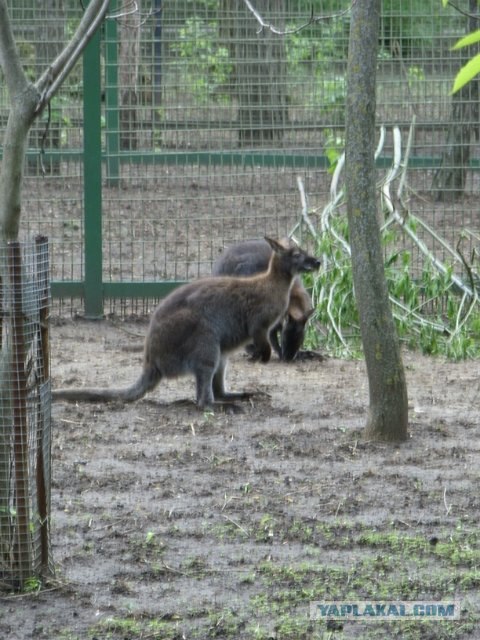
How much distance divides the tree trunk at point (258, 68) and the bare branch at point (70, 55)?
19.4 feet

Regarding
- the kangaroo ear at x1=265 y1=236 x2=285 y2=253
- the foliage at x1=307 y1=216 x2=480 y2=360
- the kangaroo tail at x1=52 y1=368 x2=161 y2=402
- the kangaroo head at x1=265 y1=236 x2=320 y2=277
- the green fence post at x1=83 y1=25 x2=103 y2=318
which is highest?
the green fence post at x1=83 y1=25 x2=103 y2=318

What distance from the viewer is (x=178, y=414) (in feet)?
24.1

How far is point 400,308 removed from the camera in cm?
951

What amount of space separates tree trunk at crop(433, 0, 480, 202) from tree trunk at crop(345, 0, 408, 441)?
425 cm

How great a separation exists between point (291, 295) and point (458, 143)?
8.52 feet

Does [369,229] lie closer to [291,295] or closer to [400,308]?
[291,295]

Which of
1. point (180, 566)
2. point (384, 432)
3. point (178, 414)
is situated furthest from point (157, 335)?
point (180, 566)

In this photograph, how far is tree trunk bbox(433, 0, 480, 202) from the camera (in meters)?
10.5

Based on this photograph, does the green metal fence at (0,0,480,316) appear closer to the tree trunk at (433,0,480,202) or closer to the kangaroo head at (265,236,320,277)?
the tree trunk at (433,0,480,202)

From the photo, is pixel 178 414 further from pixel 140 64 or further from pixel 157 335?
pixel 140 64

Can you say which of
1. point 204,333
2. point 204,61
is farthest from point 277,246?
point 204,61

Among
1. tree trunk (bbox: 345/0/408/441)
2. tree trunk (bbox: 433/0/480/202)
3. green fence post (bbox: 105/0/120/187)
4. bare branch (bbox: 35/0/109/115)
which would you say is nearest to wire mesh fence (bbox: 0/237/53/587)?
bare branch (bbox: 35/0/109/115)

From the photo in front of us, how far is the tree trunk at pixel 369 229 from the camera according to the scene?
6.29 metres

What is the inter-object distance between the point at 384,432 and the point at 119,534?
6.42 ft
